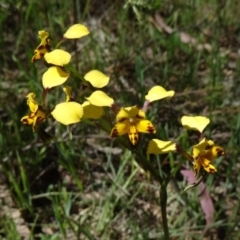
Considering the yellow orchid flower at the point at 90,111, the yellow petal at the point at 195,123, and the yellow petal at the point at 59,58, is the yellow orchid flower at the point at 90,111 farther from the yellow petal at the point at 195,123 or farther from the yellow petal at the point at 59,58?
the yellow petal at the point at 195,123

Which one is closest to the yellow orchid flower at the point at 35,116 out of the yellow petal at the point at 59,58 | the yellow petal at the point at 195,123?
the yellow petal at the point at 59,58

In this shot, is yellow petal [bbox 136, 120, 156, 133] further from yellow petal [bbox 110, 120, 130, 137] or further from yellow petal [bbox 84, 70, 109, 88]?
yellow petal [bbox 84, 70, 109, 88]

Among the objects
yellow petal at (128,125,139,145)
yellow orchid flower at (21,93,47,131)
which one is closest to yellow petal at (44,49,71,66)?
yellow orchid flower at (21,93,47,131)

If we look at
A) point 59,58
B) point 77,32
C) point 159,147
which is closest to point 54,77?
point 59,58

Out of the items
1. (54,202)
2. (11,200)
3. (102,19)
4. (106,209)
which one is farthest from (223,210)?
(102,19)

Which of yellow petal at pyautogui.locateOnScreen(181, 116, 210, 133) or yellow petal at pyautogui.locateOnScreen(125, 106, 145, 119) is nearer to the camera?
yellow petal at pyautogui.locateOnScreen(125, 106, 145, 119)
